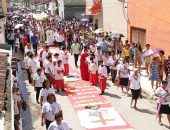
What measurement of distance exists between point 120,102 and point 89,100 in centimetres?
124

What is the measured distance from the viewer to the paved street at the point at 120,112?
13852mm

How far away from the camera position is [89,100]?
662 inches

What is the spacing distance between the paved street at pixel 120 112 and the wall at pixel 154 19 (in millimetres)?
4627

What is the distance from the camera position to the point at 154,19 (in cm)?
2255

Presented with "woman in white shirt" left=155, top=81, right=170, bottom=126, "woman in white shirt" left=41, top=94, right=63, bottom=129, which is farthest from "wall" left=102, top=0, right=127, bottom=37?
"woman in white shirt" left=41, top=94, right=63, bottom=129

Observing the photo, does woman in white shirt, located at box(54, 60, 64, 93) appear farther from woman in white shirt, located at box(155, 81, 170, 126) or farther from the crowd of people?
woman in white shirt, located at box(155, 81, 170, 126)

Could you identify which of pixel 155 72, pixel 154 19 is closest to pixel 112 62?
pixel 155 72

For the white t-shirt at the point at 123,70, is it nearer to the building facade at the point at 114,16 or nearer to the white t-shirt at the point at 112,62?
the white t-shirt at the point at 112,62

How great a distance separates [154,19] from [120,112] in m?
8.74

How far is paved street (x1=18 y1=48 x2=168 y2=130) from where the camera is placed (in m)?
13.9

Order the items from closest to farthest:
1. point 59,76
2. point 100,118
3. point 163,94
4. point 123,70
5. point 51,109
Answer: point 51,109 < point 163,94 < point 100,118 < point 123,70 < point 59,76

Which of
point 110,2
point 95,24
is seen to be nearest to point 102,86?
point 110,2

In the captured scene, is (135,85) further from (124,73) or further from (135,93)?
(124,73)

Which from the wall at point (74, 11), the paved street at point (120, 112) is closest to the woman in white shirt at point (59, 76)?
the paved street at point (120, 112)
